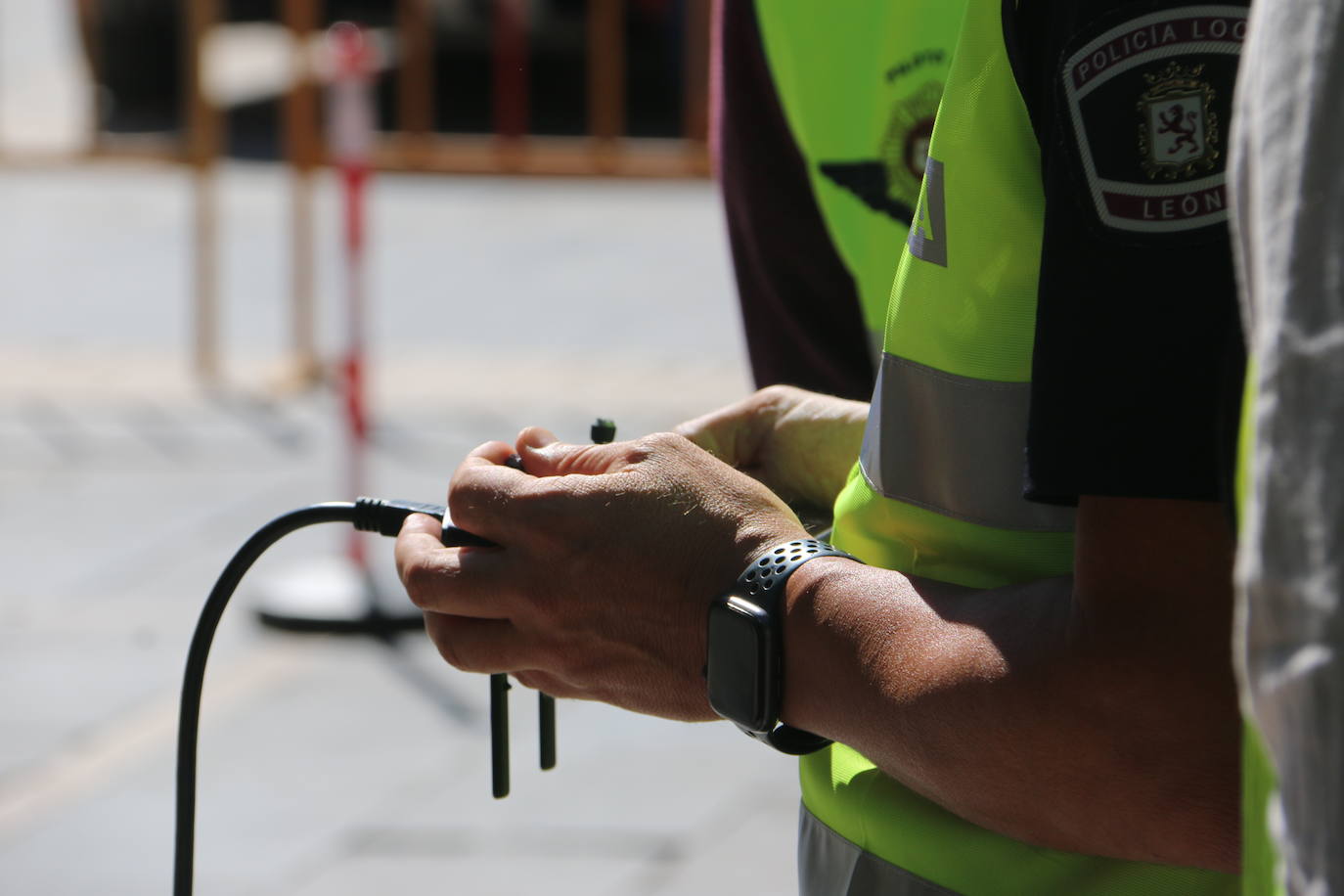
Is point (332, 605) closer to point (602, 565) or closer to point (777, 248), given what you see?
point (777, 248)

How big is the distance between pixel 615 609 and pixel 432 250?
8.78m

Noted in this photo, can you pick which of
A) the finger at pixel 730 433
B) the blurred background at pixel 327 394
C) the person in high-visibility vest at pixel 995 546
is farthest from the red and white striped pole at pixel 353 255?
the person in high-visibility vest at pixel 995 546

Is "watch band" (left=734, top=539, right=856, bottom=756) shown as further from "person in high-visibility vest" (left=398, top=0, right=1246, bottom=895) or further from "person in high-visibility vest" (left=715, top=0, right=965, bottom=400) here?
"person in high-visibility vest" (left=715, top=0, right=965, bottom=400)

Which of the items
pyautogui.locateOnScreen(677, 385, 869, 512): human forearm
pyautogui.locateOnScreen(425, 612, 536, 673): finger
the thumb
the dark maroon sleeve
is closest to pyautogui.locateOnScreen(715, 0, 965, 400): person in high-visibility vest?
the dark maroon sleeve

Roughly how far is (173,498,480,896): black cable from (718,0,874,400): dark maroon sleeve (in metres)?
0.40

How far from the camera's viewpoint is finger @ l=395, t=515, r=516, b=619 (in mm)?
1270

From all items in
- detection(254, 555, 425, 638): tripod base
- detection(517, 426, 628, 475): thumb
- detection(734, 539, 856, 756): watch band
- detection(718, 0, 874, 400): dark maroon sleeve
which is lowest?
detection(254, 555, 425, 638): tripod base

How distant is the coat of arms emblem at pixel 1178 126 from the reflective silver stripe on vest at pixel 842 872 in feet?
1.69

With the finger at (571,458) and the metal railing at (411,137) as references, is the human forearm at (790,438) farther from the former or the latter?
the metal railing at (411,137)

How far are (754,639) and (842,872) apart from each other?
251 mm

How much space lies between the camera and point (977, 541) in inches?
47.1

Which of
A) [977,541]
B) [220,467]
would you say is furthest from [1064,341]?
[220,467]

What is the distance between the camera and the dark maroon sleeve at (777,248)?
5.83 feet

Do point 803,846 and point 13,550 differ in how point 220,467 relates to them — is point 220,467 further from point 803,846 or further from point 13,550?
point 803,846
